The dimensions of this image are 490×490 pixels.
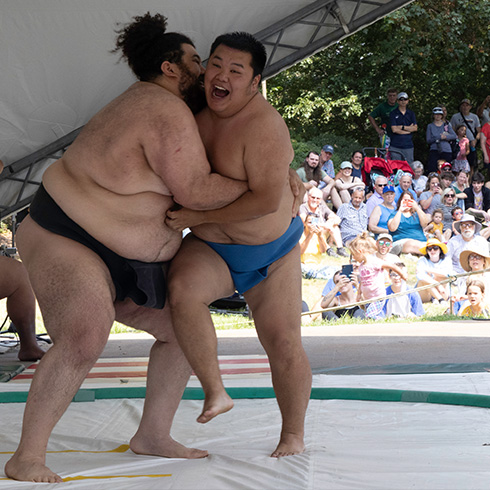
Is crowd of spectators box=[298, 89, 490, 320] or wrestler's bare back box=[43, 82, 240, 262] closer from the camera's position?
wrestler's bare back box=[43, 82, 240, 262]

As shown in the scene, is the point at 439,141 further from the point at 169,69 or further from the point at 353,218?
the point at 169,69

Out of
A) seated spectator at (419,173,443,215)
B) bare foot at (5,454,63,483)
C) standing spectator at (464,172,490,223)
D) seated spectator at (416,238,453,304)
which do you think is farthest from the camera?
standing spectator at (464,172,490,223)

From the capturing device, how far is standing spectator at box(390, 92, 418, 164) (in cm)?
908

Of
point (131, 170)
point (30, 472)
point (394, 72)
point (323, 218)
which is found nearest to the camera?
point (30, 472)

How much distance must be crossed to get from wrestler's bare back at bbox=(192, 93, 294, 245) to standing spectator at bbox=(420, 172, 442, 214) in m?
5.65

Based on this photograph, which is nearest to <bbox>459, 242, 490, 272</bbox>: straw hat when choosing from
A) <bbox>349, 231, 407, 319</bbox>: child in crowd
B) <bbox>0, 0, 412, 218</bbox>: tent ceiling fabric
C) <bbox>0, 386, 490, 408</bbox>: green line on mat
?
<bbox>349, 231, 407, 319</bbox>: child in crowd

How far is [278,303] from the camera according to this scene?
6.55 feet

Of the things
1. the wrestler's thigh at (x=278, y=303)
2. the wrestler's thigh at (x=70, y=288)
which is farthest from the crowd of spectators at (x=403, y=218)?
the wrestler's thigh at (x=70, y=288)

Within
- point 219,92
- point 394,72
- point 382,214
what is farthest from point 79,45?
point 394,72

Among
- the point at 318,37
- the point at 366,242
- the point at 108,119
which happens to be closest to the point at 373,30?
the point at 366,242

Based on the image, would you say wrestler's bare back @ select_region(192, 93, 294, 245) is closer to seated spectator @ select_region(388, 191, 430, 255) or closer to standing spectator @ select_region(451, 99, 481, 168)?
seated spectator @ select_region(388, 191, 430, 255)

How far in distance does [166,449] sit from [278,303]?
0.51 m

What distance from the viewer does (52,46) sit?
3.82 meters

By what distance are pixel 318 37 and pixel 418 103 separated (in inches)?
345
